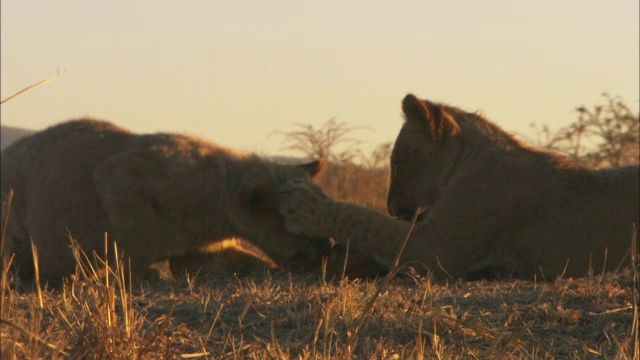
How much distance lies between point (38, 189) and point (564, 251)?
327 cm

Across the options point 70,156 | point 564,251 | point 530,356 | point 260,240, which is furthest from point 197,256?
point 530,356

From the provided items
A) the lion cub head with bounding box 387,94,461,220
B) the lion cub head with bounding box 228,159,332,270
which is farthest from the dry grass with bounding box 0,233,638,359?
the lion cub head with bounding box 387,94,461,220

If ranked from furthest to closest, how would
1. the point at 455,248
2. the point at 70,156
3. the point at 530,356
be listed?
the point at 70,156 → the point at 455,248 → the point at 530,356

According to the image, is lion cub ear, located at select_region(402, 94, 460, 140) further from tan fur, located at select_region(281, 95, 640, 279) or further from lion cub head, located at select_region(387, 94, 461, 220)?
tan fur, located at select_region(281, 95, 640, 279)

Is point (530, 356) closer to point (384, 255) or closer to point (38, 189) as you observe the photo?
point (384, 255)

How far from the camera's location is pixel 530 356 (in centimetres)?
406

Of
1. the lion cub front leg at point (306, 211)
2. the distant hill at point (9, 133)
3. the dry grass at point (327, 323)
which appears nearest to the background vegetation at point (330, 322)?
the dry grass at point (327, 323)

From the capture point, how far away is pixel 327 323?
12.8ft

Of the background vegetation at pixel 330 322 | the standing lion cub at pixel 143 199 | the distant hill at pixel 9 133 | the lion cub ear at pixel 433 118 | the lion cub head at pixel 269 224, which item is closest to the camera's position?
the background vegetation at pixel 330 322

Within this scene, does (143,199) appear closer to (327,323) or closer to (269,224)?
(269,224)

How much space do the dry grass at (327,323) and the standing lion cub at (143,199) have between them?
49.2 inches

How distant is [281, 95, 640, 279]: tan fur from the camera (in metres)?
6.75

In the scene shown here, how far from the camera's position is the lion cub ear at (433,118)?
7.25m

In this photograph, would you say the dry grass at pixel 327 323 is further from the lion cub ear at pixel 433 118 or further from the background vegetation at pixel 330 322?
the lion cub ear at pixel 433 118
